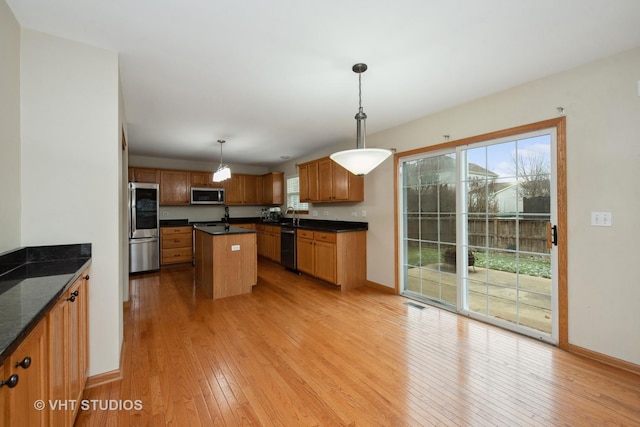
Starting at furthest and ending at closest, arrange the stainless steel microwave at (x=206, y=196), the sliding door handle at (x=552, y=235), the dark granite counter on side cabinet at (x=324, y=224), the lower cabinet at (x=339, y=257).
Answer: the stainless steel microwave at (x=206, y=196) → the dark granite counter on side cabinet at (x=324, y=224) → the lower cabinet at (x=339, y=257) → the sliding door handle at (x=552, y=235)

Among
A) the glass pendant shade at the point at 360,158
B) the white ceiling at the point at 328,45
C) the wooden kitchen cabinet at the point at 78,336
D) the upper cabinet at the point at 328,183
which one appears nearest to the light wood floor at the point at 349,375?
the wooden kitchen cabinet at the point at 78,336

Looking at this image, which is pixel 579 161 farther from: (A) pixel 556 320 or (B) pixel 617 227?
(A) pixel 556 320

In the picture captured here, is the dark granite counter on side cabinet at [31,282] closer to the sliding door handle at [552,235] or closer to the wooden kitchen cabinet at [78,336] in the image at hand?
the wooden kitchen cabinet at [78,336]

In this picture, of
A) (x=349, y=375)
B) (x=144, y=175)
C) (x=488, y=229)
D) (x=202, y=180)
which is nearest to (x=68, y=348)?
(x=349, y=375)

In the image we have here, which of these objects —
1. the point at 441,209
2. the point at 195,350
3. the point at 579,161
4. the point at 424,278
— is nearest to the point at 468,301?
the point at 424,278

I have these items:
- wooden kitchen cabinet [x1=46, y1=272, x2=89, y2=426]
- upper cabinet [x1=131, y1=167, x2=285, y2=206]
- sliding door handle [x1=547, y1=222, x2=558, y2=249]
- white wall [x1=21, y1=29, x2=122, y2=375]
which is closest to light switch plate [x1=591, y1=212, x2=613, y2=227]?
sliding door handle [x1=547, y1=222, x2=558, y2=249]

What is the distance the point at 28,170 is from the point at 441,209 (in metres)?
3.82

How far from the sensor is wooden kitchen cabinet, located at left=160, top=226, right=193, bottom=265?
567 cm

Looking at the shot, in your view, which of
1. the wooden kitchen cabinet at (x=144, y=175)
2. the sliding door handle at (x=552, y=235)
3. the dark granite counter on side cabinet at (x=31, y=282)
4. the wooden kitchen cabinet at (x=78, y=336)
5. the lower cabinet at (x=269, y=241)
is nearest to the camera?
the dark granite counter on side cabinet at (x=31, y=282)

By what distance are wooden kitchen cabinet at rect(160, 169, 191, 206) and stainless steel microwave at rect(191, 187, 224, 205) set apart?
0.12 metres

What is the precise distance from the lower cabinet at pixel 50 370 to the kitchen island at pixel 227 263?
6.54ft

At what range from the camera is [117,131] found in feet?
6.61

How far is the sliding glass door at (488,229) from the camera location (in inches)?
103

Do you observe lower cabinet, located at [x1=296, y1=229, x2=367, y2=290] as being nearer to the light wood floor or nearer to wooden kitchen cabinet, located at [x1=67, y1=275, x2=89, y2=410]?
the light wood floor
